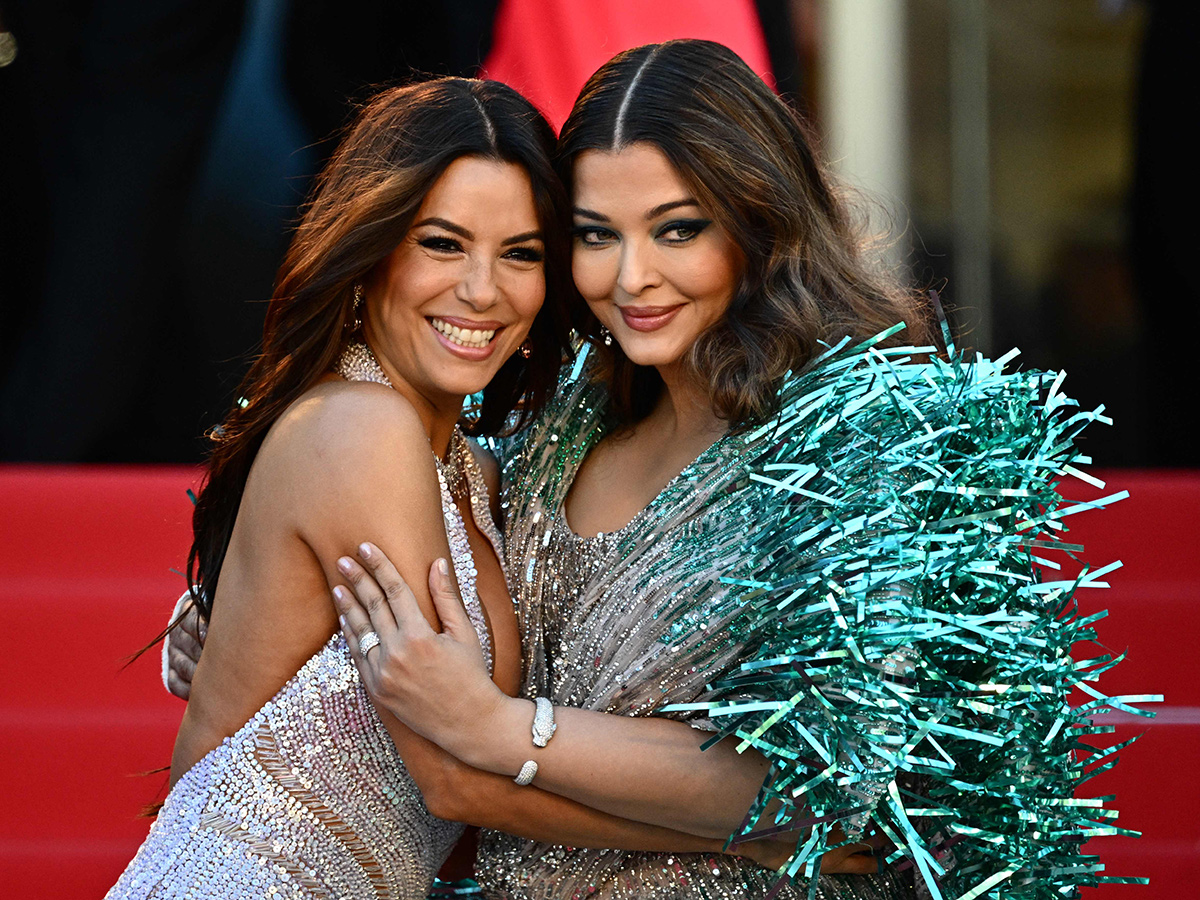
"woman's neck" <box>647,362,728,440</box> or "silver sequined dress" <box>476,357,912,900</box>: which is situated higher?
"woman's neck" <box>647,362,728,440</box>

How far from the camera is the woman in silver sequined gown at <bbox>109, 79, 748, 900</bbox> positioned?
62.3 inches

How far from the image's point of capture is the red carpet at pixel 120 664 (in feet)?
8.08

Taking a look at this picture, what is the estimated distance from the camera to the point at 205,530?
1846 mm

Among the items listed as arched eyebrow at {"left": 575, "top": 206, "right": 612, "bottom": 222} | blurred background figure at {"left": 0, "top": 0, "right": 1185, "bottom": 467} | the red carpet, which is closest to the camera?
arched eyebrow at {"left": 575, "top": 206, "right": 612, "bottom": 222}

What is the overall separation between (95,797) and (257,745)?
117 centimetres

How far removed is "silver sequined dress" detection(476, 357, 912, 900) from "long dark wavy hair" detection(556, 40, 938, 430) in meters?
0.13

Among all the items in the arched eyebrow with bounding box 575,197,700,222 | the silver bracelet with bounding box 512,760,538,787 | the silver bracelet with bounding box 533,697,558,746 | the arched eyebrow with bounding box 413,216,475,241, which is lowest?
the silver bracelet with bounding box 512,760,538,787

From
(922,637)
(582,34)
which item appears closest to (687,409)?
(922,637)

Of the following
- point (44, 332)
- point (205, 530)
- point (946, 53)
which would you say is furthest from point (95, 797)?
point (946, 53)

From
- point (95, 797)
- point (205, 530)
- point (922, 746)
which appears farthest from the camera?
point (95, 797)

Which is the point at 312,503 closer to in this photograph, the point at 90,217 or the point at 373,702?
the point at 373,702

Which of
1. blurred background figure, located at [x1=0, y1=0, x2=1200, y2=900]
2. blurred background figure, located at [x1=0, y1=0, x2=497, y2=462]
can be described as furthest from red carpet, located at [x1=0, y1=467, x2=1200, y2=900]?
blurred background figure, located at [x1=0, y1=0, x2=497, y2=462]

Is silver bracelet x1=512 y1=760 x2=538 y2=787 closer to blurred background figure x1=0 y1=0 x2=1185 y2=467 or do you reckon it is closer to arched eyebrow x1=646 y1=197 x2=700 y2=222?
arched eyebrow x1=646 y1=197 x2=700 y2=222

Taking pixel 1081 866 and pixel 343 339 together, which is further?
pixel 343 339
